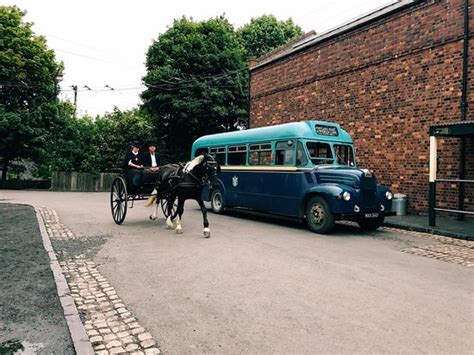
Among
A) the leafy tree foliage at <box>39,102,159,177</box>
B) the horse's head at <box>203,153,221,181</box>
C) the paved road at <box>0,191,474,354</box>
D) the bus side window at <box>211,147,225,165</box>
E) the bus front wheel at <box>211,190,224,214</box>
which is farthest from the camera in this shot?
the leafy tree foliage at <box>39,102,159,177</box>

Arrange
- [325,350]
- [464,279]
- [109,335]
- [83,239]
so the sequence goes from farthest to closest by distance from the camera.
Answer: [83,239]
[464,279]
[109,335]
[325,350]

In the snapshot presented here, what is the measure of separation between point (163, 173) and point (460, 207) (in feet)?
28.4

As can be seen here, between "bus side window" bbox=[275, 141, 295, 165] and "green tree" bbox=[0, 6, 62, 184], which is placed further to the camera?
"green tree" bbox=[0, 6, 62, 184]

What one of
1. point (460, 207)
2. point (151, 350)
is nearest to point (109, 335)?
point (151, 350)

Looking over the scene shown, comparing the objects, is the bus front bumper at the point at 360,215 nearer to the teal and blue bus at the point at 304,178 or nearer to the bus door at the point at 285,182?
the teal and blue bus at the point at 304,178

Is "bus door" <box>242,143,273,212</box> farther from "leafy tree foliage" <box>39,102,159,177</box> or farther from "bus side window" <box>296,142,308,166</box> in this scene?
"leafy tree foliage" <box>39,102,159,177</box>

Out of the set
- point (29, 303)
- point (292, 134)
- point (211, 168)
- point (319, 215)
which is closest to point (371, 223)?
point (319, 215)

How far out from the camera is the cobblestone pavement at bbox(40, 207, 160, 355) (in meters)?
3.36

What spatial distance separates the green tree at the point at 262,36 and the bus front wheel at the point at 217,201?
79.2ft

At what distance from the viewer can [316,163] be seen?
10.2 metres

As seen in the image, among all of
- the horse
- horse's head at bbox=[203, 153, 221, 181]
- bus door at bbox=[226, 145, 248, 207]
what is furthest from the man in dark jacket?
bus door at bbox=[226, 145, 248, 207]

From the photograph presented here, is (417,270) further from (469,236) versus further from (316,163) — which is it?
(316,163)

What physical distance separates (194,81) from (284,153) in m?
16.3

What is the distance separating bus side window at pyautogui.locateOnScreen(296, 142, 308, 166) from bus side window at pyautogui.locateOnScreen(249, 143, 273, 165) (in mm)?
1125
